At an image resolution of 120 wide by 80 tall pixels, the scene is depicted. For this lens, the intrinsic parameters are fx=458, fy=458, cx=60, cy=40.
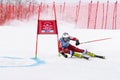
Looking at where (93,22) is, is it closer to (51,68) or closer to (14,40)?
(14,40)

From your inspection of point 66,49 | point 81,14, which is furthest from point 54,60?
point 81,14

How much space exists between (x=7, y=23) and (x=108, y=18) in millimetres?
10458

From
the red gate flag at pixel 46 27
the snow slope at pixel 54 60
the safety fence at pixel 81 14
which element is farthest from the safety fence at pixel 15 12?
the red gate flag at pixel 46 27

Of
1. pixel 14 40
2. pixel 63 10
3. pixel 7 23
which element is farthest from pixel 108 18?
pixel 14 40

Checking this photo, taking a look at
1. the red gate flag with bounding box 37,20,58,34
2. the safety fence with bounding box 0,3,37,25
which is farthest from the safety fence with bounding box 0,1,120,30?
the red gate flag with bounding box 37,20,58,34

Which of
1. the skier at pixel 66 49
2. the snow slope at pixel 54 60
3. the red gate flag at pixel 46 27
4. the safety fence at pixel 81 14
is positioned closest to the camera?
the snow slope at pixel 54 60

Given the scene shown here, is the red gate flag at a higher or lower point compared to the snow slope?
higher

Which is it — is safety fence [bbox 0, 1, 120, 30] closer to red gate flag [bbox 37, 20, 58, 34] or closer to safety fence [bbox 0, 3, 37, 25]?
safety fence [bbox 0, 3, 37, 25]

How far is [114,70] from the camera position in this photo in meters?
10.6

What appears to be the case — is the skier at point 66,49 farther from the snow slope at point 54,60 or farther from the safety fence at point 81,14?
the safety fence at point 81,14

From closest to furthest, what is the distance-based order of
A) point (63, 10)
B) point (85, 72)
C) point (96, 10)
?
point (85, 72)
point (96, 10)
point (63, 10)

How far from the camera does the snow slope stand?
9453 millimetres

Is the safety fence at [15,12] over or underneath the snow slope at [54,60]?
over

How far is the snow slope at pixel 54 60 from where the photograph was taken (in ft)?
31.0
